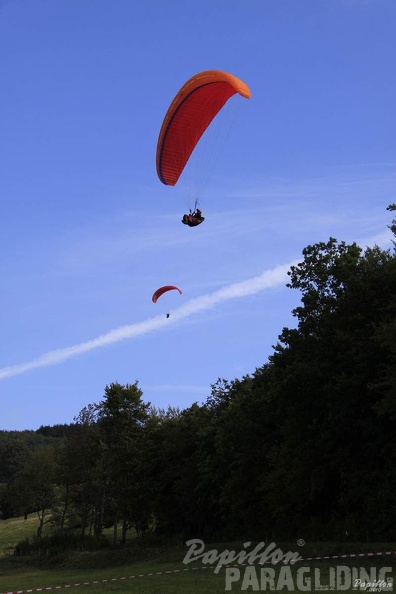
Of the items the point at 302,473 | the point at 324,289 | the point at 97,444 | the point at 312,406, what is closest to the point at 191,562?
the point at 302,473

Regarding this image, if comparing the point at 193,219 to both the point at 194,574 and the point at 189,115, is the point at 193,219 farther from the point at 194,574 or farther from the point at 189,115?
the point at 194,574

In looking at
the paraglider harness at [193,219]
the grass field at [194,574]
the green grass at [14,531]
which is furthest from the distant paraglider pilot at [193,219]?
the green grass at [14,531]

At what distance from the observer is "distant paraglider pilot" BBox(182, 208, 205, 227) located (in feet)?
85.3

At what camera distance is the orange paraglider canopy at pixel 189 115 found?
23062 millimetres

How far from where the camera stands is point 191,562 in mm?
33438

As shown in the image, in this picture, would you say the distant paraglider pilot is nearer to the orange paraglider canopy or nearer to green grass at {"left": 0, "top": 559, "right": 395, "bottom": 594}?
the orange paraglider canopy

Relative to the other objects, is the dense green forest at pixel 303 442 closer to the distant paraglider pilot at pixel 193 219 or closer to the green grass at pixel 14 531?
the distant paraglider pilot at pixel 193 219

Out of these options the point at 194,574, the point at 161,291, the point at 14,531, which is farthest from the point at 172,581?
the point at 14,531

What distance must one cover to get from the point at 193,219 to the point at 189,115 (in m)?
4.10

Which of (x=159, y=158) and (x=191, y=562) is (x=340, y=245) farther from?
(x=191, y=562)

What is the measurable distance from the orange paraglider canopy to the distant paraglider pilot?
1.65 meters

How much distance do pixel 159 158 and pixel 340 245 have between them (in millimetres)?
A: 15251

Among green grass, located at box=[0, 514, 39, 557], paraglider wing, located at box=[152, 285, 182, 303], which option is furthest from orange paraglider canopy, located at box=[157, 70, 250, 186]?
green grass, located at box=[0, 514, 39, 557]

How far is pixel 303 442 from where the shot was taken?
34.6 m
